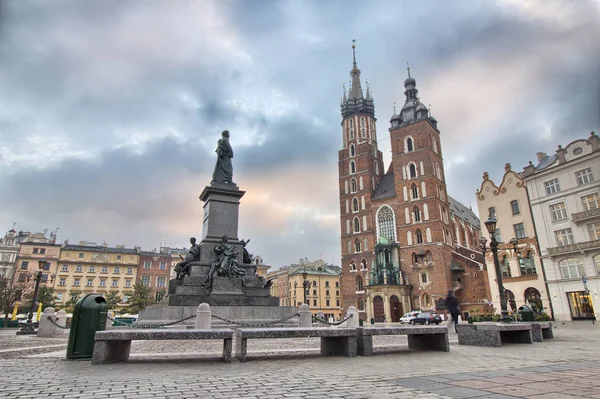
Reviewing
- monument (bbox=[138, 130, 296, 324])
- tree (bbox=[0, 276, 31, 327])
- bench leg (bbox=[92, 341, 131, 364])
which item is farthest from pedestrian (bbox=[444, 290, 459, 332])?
tree (bbox=[0, 276, 31, 327])

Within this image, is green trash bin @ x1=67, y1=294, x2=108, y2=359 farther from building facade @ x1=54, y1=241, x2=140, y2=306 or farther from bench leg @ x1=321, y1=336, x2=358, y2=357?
building facade @ x1=54, y1=241, x2=140, y2=306

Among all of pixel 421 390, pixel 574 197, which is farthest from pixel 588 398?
pixel 574 197

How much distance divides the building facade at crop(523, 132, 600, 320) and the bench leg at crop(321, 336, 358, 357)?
1196 inches

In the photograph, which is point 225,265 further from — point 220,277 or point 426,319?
point 426,319

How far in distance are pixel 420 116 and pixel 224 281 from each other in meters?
53.0

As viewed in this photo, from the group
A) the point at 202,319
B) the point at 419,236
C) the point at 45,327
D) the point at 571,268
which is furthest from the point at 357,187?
the point at 202,319

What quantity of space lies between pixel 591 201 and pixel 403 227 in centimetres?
2737

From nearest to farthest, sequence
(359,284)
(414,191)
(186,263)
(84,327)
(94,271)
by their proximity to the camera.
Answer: (84,327), (186,263), (414,191), (359,284), (94,271)

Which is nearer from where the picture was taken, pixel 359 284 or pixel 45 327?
pixel 45 327

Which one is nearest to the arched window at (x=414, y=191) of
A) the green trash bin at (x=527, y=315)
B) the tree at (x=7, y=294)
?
the green trash bin at (x=527, y=315)

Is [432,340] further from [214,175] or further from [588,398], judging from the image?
[214,175]

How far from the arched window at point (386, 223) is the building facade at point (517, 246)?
66.6 ft

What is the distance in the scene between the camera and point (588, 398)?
12.3 feet

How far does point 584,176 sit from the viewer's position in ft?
106
